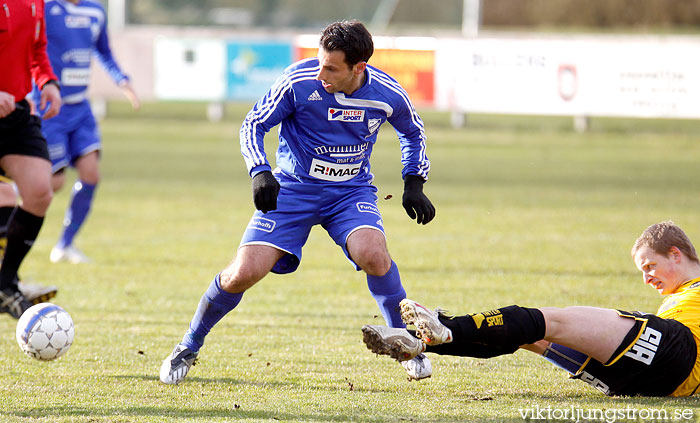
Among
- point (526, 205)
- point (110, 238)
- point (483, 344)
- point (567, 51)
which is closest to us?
point (483, 344)

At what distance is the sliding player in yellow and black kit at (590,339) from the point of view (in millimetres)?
3844

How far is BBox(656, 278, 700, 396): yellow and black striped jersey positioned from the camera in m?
4.06

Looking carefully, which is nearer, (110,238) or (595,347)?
(595,347)

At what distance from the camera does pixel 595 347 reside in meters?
3.92

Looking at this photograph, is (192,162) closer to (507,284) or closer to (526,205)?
(526,205)

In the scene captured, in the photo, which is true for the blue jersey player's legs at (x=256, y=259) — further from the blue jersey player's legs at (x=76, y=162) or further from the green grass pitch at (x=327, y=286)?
the blue jersey player's legs at (x=76, y=162)

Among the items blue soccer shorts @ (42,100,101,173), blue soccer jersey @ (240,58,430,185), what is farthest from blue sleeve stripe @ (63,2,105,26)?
blue soccer jersey @ (240,58,430,185)

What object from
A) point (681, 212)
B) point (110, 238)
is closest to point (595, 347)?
point (110, 238)

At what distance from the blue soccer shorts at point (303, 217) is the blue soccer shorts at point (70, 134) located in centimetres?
385

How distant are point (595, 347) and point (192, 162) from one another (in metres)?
12.2

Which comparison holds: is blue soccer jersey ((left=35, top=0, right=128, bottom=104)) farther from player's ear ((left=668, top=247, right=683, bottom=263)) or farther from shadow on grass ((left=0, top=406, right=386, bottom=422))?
player's ear ((left=668, top=247, right=683, bottom=263))

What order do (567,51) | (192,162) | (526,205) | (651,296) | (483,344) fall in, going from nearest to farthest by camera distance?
1. (483,344)
2. (651,296)
3. (526,205)
4. (192,162)
5. (567,51)

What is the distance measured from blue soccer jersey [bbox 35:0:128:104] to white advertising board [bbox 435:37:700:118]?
11.4m

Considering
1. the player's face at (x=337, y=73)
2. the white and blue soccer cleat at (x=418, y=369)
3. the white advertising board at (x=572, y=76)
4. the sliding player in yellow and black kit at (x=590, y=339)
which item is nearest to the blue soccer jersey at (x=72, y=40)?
the player's face at (x=337, y=73)
